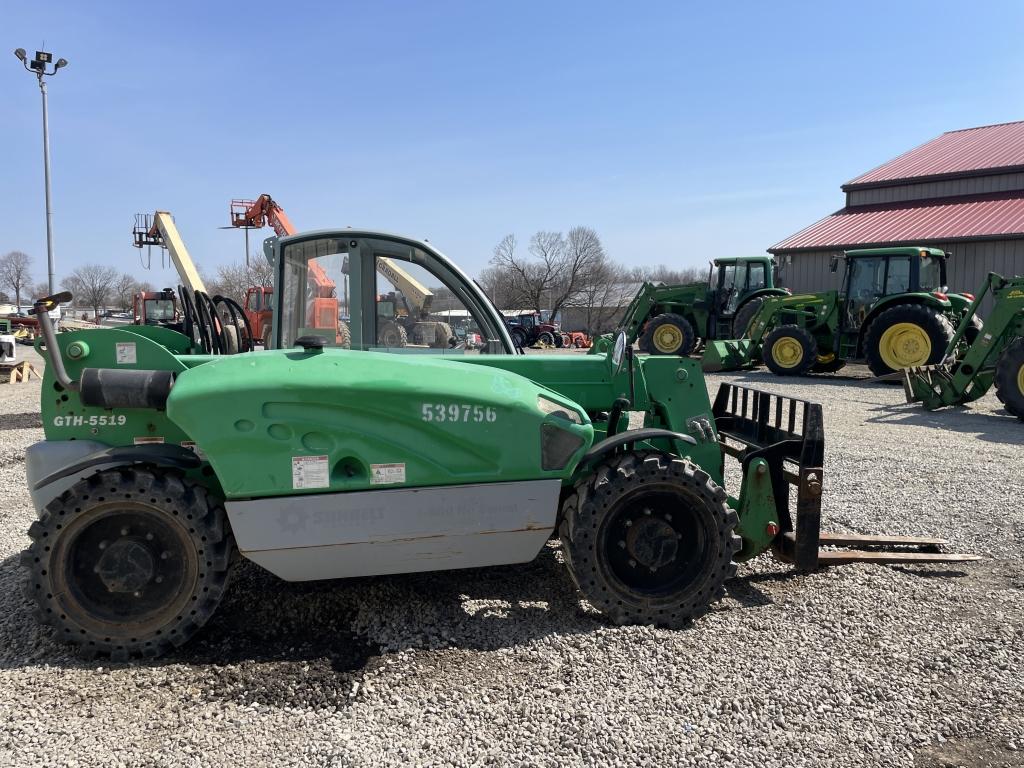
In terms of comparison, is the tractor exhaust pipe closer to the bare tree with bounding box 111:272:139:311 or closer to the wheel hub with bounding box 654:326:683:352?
the wheel hub with bounding box 654:326:683:352

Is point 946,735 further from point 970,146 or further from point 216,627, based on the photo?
point 970,146

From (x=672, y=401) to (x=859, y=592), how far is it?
1417mm

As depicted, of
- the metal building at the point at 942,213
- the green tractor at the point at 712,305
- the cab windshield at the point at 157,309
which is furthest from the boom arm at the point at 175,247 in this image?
the metal building at the point at 942,213

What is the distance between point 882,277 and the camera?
14.9 meters

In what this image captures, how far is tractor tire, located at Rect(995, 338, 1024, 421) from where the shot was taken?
32.1ft

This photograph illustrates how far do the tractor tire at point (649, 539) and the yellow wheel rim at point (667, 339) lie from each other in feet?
54.0

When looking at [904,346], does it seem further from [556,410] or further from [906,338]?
[556,410]

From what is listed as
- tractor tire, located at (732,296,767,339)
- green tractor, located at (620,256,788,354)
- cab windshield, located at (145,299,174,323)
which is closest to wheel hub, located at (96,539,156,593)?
green tractor, located at (620,256,788,354)

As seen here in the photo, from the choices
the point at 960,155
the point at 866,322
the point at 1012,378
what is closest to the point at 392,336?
the point at 1012,378

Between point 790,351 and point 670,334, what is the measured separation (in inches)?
173

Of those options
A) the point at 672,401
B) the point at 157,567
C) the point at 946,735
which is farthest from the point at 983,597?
the point at 157,567

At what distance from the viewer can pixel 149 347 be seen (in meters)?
3.49

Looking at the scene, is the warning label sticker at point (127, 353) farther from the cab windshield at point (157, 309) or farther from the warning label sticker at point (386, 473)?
the cab windshield at point (157, 309)

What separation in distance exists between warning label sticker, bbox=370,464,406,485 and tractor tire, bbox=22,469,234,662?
70cm
